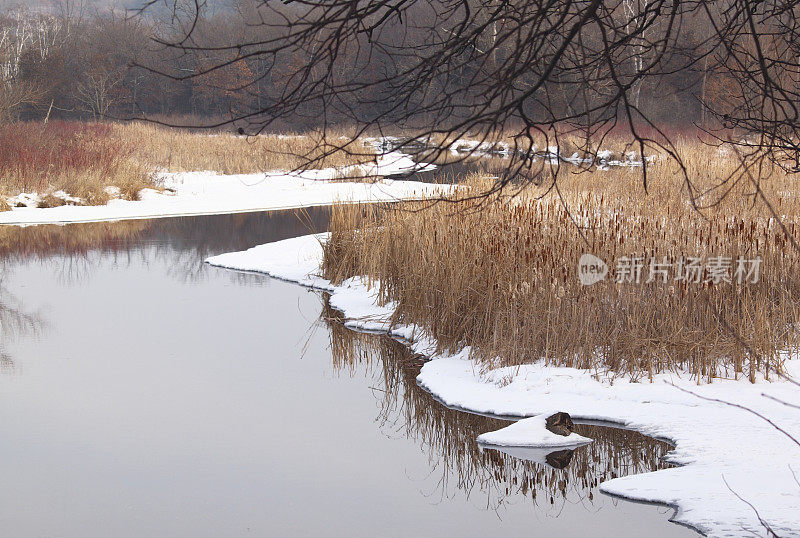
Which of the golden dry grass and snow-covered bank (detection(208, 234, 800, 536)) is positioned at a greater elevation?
the golden dry grass

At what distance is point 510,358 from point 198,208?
12081mm

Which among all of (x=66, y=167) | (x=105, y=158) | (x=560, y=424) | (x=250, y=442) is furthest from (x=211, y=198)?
(x=560, y=424)

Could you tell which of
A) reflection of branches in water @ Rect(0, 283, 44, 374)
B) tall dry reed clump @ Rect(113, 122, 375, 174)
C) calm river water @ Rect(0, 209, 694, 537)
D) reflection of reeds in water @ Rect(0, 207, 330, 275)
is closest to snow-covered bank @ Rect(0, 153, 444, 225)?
tall dry reed clump @ Rect(113, 122, 375, 174)

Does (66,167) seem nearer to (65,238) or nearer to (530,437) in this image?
(65,238)

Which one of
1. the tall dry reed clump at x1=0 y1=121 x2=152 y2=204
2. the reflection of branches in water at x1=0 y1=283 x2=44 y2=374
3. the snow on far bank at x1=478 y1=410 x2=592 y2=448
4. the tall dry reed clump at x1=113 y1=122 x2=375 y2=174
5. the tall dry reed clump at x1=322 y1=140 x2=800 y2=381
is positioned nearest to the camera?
the snow on far bank at x1=478 y1=410 x2=592 y2=448

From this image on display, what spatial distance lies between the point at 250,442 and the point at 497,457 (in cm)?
132

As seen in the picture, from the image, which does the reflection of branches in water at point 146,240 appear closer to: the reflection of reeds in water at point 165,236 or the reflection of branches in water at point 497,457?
the reflection of reeds in water at point 165,236

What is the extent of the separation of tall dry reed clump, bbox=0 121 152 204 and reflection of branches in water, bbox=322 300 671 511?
12354mm

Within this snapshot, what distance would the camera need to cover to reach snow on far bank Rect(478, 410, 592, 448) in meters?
4.93

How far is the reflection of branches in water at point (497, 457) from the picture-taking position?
4.41 meters

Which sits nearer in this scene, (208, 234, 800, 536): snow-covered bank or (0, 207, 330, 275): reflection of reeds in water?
(208, 234, 800, 536): snow-covered bank

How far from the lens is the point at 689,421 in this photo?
507 cm

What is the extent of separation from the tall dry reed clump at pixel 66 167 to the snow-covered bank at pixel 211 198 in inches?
15.1

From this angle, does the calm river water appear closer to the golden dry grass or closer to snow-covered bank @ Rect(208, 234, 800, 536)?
snow-covered bank @ Rect(208, 234, 800, 536)
